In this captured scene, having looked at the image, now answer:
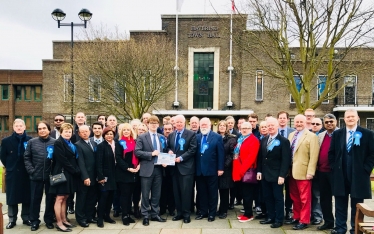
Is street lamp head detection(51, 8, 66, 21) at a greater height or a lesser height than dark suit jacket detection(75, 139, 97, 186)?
greater

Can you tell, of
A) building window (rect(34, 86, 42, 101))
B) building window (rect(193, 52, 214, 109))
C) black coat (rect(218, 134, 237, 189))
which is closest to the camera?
black coat (rect(218, 134, 237, 189))

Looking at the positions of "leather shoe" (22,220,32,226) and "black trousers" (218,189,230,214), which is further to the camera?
"black trousers" (218,189,230,214)

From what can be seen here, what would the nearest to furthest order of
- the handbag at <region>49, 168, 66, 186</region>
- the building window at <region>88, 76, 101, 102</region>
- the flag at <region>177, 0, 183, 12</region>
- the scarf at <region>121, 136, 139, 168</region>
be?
the handbag at <region>49, 168, 66, 186</region> < the scarf at <region>121, 136, 139, 168</region> < the building window at <region>88, 76, 101, 102</region> < the flag at <region>177, 0, 183, 12</region>

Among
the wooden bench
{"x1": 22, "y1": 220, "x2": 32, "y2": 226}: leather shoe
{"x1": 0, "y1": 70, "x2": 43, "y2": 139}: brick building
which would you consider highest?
{"x1": 0, "y1": 70, "x2": 43, "y2": 139}: brick building

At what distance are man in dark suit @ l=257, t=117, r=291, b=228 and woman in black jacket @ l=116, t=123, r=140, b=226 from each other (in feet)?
8.78

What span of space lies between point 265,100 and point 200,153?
22513 mm

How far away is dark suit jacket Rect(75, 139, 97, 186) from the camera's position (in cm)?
643

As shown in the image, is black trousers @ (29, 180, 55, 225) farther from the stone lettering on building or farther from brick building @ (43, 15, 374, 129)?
the stone lettering on building

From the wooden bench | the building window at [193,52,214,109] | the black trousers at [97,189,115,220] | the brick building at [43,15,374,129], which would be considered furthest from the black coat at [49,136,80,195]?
the building window at [193,52,214,109]

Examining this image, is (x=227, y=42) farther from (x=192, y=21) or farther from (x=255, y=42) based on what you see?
(x=255, y=42)

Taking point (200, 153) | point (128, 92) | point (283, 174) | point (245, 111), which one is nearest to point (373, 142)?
point (283, 174)

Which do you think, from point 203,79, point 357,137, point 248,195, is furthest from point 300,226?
point 203,79

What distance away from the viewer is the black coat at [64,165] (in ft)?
20.4

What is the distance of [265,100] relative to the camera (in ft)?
93.0
